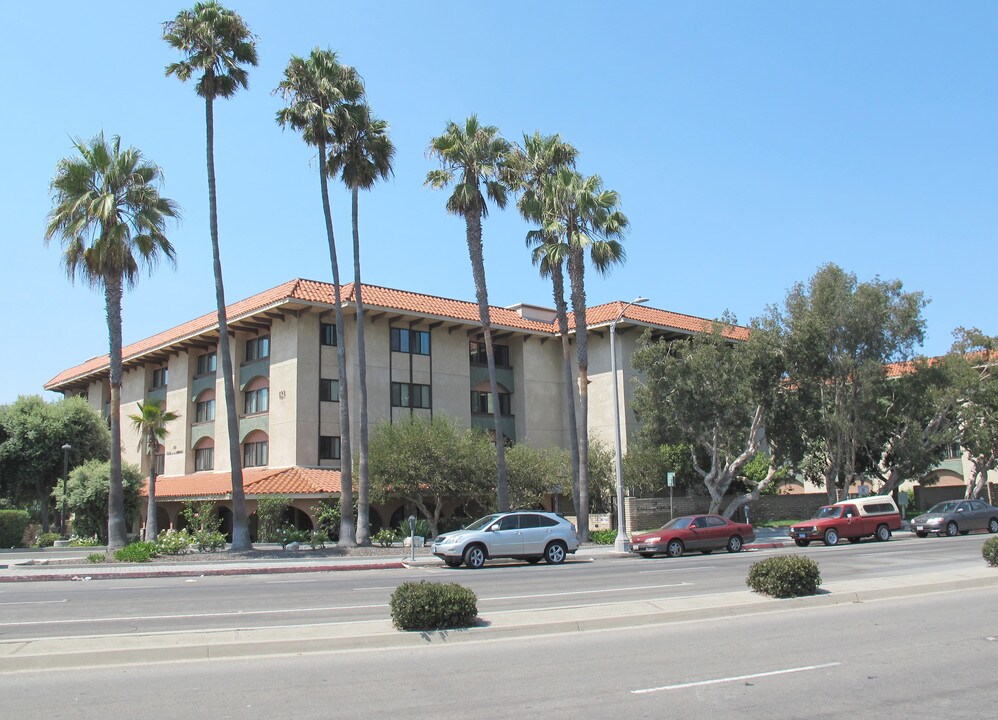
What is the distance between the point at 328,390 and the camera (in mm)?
38750

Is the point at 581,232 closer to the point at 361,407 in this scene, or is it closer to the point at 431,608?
the point at 361,407

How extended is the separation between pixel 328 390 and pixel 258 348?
4782 mm

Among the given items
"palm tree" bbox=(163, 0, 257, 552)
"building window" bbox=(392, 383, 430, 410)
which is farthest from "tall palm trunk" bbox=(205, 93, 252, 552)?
"building window" bbox=(392, 383, 430, 410)

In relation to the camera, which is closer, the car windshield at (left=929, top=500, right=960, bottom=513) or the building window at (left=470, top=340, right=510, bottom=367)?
the car windshield at (left=929, top=500, right=960, bottom=513)

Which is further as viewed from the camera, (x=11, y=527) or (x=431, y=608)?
(x=11, y=527)

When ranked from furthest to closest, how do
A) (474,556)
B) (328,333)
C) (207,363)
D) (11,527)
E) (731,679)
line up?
(207,363) < (328,333) < (11,527) < (474,556) < (731,679)

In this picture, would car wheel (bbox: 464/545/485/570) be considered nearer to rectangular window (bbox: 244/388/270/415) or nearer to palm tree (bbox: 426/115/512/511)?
palm tree (bbox: 426/115/512/511)

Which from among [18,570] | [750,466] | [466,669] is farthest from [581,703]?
[750,466]

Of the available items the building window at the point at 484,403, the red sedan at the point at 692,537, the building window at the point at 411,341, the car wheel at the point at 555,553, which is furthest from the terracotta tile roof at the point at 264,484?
the red sedan at the point at 692,537

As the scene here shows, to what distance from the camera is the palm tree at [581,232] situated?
3262 centimetres

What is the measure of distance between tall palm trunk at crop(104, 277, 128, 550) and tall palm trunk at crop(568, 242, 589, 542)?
666 inches

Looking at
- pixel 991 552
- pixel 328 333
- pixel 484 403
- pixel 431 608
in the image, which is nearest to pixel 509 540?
pixel 991 552

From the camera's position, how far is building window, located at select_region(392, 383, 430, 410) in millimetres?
40469

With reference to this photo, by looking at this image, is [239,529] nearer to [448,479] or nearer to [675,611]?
[448,479]
